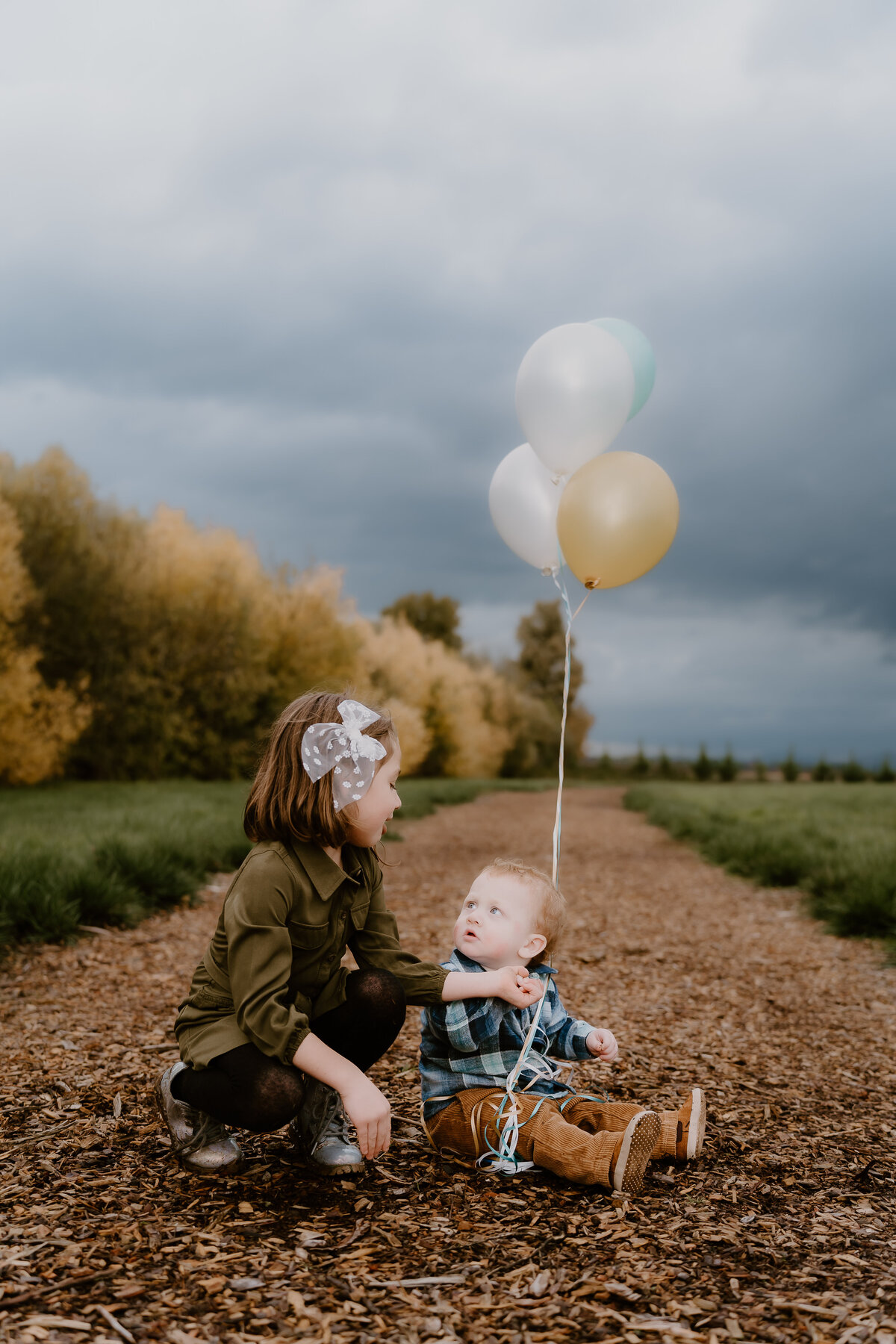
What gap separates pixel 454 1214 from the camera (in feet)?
7.09

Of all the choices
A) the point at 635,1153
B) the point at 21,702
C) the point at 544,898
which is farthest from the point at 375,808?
the point at 21,702

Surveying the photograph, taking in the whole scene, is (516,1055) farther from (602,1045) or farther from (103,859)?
(103,859)

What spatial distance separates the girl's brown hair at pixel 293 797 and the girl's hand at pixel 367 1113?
549 millimetres

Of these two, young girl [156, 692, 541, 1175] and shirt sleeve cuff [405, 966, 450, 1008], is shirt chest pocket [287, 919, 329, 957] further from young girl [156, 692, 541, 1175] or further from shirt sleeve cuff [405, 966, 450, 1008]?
shirt sleeve cuff [405, 966, 450, 1008]

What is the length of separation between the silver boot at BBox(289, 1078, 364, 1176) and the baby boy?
250 mm

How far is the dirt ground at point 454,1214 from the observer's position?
177cm

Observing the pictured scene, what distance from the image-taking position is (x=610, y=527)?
374cm

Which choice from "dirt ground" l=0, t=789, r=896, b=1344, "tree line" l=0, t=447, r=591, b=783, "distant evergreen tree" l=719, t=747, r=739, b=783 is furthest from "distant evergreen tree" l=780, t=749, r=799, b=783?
"dirt ground" l=0, t=789, r=896, b=1344

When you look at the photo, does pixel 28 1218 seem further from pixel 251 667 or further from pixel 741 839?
pixel 251 667

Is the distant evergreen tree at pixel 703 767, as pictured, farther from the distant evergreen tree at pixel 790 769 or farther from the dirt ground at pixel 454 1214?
the dirt ground at pixel 454 1214

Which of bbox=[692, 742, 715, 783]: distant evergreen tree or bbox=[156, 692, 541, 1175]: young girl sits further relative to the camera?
bbox=[692, 742, 715, 783]: distant evergreen tree

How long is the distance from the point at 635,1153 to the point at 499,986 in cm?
50

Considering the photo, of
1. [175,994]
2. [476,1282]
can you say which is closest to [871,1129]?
[476,1282]

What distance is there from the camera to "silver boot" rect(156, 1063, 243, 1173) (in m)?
2.35
